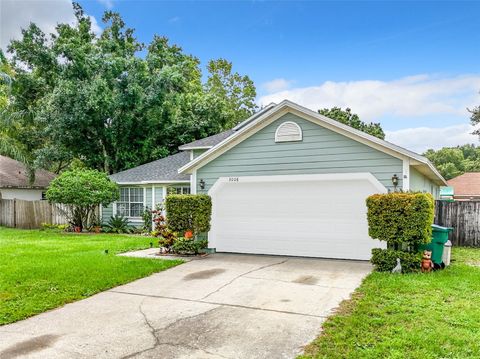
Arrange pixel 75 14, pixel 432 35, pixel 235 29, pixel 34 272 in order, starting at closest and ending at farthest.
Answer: pixel 34 272
pixel 432 35
pixel 235 29
pixel 75 14

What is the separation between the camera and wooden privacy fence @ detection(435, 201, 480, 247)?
1298 centimetres

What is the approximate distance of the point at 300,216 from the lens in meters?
10.4

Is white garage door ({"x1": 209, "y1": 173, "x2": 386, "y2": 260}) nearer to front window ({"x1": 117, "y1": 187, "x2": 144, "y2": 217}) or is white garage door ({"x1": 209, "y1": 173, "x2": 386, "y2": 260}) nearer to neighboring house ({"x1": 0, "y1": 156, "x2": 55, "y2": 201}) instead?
front window ({"x1": 117, "y1": 187, "x2": 144, "y2": 217})

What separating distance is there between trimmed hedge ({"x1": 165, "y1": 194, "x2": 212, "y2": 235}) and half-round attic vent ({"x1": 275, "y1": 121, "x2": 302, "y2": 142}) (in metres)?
2.81

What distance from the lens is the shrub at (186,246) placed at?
10.7m

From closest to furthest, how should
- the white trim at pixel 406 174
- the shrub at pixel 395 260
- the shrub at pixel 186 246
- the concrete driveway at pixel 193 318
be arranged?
1. the concrete driveway at pixel 193 318
2. the shrub at pixel 395 260
3. the white trim at pixel 406 174
4. the shrub at pixel 186 246

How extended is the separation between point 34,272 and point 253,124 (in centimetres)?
637

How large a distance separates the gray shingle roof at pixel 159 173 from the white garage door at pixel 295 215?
17.1 ft

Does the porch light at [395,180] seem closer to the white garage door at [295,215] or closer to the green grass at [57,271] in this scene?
the white garage door at [295,215]

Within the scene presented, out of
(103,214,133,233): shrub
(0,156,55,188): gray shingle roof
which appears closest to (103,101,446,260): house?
(103,214,133,233): shrub

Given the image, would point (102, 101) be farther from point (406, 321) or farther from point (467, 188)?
point (467, 188)

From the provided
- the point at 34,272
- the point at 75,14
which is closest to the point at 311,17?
the point at 34,272

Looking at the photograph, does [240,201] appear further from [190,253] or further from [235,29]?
[235,29]

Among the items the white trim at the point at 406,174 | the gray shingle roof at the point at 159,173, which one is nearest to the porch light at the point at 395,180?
the white trim at the point at 406,174
